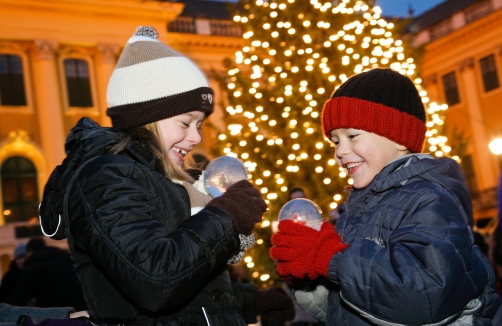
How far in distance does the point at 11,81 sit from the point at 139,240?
2438cm

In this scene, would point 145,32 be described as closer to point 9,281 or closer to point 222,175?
point 222,175

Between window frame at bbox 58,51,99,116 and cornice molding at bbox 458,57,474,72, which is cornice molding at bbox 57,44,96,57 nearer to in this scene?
Result: window frame at bbox 58,51,99,116

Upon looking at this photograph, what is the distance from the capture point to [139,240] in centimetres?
201

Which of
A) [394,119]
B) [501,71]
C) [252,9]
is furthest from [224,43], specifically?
[394,119]

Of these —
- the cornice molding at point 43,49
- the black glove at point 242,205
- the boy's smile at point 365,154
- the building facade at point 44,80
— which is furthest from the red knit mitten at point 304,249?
the cornice molding at point 43,49

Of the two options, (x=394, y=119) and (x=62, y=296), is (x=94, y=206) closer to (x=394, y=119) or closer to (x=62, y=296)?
(x=394, y=119)

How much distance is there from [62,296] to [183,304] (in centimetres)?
424

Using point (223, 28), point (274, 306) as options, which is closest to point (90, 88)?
point (223, 28)

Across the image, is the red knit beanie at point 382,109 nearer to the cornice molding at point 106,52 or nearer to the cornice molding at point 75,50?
the cornice molding at point 106,52

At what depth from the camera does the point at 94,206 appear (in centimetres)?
208

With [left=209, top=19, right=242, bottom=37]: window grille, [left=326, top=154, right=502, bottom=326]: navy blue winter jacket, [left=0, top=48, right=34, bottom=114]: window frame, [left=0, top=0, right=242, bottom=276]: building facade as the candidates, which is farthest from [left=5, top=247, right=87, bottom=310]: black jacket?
[left=209, top=19, right=242, bottom=37]: window grille

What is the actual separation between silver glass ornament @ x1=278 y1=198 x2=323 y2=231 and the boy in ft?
0.26

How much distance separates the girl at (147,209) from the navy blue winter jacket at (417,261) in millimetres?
431

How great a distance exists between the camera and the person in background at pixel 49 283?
6.11 m
